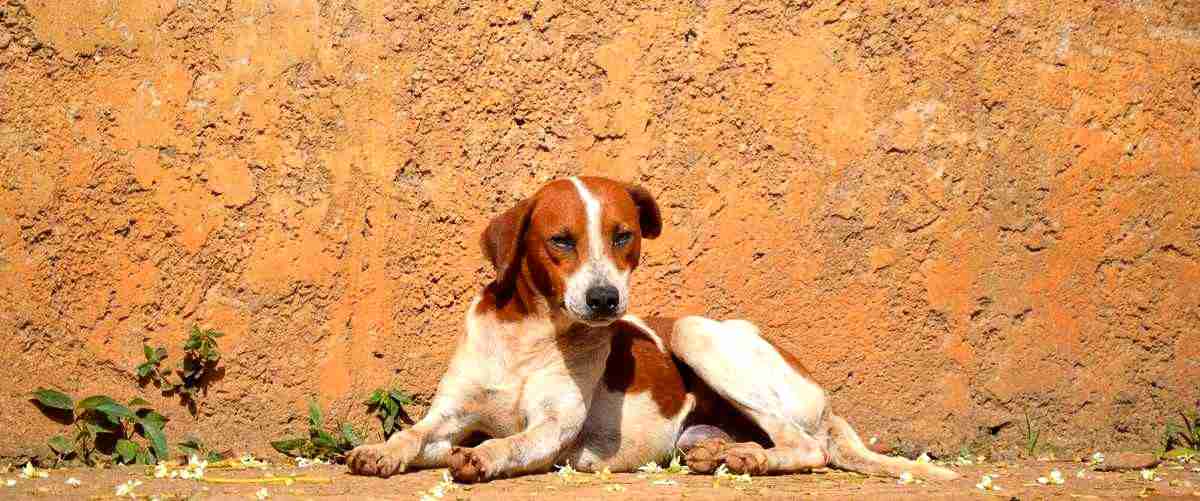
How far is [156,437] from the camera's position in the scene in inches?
225

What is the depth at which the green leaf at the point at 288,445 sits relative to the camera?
5.89 meters

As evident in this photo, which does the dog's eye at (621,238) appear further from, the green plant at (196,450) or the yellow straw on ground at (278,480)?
the green plant at (196,450)

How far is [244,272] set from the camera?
5965 millimetres

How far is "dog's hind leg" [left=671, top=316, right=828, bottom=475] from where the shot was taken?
18.6 ft

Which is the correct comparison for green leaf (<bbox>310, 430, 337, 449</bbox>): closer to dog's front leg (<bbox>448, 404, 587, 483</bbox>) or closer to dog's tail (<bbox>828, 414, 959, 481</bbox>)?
dog's front leg (<bbox>448, 404, 587, 483</bbox>)

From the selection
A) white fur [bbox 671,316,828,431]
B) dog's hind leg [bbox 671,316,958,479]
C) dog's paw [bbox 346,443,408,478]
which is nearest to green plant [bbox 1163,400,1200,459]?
dog's hind leg [bbox 671,316,958,479]

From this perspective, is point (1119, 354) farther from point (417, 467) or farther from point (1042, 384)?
point (417, 467)

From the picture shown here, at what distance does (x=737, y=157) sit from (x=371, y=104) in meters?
1.74

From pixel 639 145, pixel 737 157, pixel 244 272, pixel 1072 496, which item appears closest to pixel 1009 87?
pixel 737 157

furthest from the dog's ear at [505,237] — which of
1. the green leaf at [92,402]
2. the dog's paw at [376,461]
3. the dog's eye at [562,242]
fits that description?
the green leaf at [92,402]

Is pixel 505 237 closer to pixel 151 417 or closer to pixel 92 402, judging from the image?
pixel 151 417

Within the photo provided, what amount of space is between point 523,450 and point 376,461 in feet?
1.86

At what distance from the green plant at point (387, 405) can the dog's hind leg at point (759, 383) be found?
129 centimetres

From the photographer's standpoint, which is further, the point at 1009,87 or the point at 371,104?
the point at 1009,87
